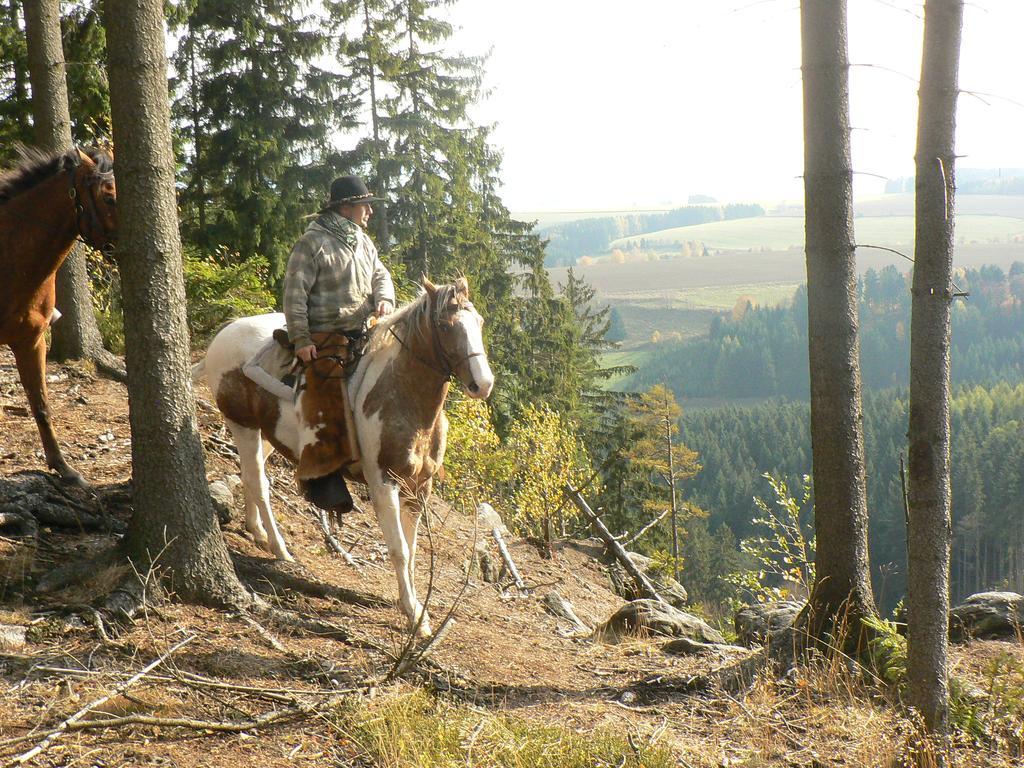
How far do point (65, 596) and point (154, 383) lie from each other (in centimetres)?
150

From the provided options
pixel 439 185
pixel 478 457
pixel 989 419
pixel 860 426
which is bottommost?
pixel 989 419

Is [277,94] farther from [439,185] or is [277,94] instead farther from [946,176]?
[946,176]

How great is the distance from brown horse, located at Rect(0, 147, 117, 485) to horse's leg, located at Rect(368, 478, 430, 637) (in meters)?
2.88

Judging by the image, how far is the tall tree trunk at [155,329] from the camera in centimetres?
590

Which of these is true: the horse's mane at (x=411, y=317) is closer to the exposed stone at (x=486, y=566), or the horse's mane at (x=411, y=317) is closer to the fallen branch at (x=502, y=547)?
the fallen branch at (x=502, y=547)

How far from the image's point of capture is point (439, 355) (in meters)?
6.79

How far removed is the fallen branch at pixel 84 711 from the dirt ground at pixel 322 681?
0.04 m

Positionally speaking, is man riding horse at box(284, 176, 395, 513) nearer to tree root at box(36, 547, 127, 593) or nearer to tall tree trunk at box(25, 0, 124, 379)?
tree root at box(36, 547, 127, 593)

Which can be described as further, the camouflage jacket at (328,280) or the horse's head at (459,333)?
the camouflage jacket at (328,280)

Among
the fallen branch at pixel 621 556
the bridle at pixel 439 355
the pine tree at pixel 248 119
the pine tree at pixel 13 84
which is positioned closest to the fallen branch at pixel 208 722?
the bridle at pixel 439 355

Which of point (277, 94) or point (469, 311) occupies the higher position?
point (277, 94)

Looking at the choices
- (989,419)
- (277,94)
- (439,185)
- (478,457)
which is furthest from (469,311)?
(989,419)

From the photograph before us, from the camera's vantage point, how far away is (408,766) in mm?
4605

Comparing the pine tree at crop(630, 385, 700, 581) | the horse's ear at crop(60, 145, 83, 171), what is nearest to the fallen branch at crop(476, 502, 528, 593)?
the horse's ear at crop(60, 145, 83, 171)
